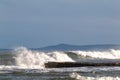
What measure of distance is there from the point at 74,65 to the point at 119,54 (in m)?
45.0

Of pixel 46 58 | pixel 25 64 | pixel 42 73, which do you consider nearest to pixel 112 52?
pixel 46 58

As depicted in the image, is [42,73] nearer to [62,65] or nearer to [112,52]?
[62,65]

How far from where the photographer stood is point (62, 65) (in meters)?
51.6

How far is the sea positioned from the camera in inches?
1532

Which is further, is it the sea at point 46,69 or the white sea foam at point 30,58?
the white sea foam at point 30,58

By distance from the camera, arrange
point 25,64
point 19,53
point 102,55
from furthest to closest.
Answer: point 102,55, point 19,53, point 25,64

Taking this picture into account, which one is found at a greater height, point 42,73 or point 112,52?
point 112,52

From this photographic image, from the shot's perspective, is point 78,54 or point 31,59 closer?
point 31,59

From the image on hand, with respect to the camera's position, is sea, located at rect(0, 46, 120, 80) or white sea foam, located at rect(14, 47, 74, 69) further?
white sea foam, located at rect(14, 47, 74, 69)

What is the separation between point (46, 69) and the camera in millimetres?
47844

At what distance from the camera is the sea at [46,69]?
128ft

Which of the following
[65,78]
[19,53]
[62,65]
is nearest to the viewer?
[65,78]

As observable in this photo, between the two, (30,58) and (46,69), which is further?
(30,58)

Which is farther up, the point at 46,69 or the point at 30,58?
the point at 30,58
